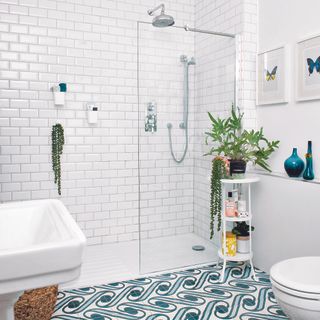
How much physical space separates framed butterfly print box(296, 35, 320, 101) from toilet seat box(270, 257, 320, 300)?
1.30 metres

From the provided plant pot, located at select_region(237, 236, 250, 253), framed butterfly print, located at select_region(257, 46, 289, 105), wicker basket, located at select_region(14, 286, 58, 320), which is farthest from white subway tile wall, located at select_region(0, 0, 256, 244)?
wicker basket, located at select_region(14, 286, 58, 320)

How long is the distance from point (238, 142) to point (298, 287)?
4.86 feet

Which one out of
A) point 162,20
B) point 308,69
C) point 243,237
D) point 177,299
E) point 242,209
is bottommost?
point 177,299

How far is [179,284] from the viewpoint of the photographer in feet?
9.30

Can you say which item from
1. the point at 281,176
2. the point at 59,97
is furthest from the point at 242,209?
the point at 59,97

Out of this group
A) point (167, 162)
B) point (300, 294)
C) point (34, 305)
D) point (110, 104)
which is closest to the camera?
point (300, 294)

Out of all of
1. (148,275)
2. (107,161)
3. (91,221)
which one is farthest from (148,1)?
(148,275)

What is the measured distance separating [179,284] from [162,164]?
42.4 inches

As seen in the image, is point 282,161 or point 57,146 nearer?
point 282,161

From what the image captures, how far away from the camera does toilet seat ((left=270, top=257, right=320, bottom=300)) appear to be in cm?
171

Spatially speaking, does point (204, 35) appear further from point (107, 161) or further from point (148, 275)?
point (148, 275)

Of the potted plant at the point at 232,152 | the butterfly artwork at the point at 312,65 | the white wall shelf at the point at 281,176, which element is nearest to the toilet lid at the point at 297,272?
the white wall shelf at the point at 281,176

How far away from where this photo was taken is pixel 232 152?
3.05 meters

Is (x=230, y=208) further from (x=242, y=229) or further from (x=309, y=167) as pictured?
(x=309, y=167)
